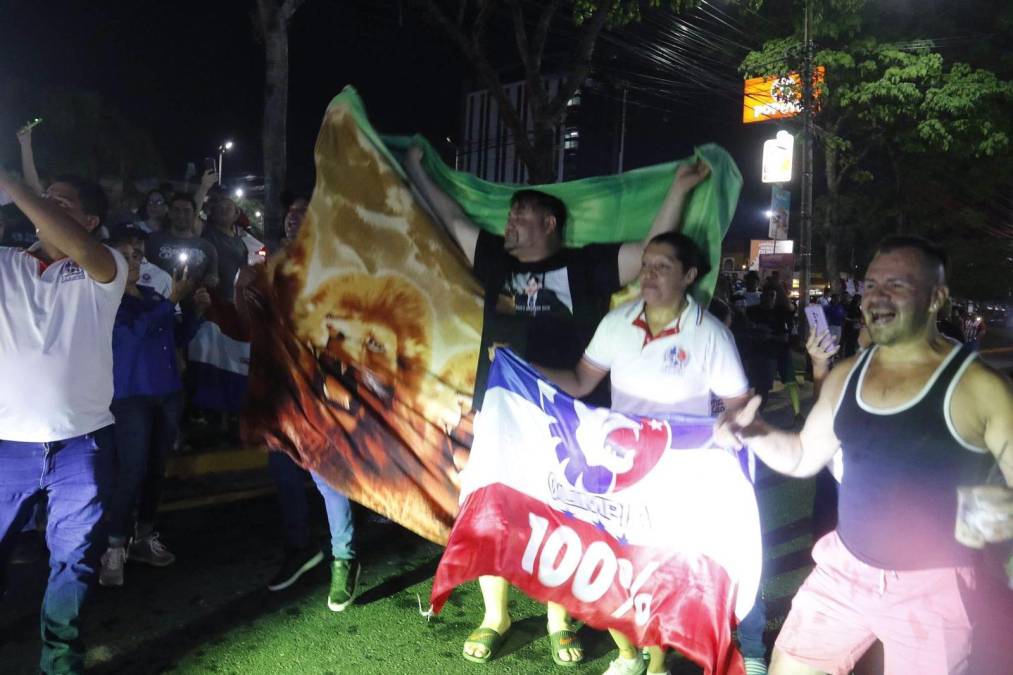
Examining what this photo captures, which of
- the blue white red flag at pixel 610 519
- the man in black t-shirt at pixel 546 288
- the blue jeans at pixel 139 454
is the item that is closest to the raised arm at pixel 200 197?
the blue jeans at pixel 139 454

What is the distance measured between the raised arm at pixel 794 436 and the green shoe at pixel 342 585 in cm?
218

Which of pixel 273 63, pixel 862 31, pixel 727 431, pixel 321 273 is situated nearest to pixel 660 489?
pixel 727 431

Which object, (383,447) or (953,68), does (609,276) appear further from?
(953,68)

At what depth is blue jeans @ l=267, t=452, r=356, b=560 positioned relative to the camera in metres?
4.17

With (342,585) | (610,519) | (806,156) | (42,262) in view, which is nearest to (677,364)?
(610,519)

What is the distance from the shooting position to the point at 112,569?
4.24 m

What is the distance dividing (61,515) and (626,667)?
2.40 metres

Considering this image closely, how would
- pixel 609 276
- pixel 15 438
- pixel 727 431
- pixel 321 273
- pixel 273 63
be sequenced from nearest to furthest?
1. pixel 727 431
2. pixel 15 438
3. pixel 609 276
4. pixel 321 273
5. pixel 273 63

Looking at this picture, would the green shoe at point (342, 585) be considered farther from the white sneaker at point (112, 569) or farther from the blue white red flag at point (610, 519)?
the white sneaker at point (112, 569)

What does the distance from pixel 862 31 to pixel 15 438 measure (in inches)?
896

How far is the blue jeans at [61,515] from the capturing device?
308 centimetres

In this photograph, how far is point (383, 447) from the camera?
413 cm

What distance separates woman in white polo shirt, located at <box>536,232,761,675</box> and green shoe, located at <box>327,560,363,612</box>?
1456 millimetres

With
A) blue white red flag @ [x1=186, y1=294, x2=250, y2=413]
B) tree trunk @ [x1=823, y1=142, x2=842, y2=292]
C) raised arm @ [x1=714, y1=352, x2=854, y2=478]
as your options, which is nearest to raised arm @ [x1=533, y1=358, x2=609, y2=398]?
raised arm @ [x1=714, y1=352, x2=854, y2=478]
